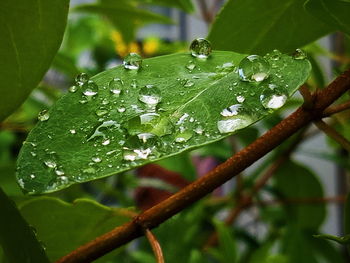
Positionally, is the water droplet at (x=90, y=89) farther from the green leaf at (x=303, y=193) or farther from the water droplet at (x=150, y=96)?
the green leaf at (x=303, y=193)

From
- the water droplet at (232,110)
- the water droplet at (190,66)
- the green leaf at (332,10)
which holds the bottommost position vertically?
the water droplet at (232,110)

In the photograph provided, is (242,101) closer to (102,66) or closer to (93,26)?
(102,66)

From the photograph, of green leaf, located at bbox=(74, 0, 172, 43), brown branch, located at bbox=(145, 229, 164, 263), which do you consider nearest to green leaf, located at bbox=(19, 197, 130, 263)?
brown branch, located at bbox=(145, 229, 164, 263)

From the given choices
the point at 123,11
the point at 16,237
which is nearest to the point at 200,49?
the point at 16,237

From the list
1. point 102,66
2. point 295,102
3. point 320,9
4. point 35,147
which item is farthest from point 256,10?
point 102,66

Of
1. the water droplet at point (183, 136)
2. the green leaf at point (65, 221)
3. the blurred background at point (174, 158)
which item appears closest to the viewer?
the water droplet at point (183, 136)

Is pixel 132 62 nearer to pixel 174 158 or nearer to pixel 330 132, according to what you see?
pixel 330 132

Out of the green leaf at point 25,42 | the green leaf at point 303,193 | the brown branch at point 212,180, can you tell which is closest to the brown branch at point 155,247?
the brown branch at point 212,180
